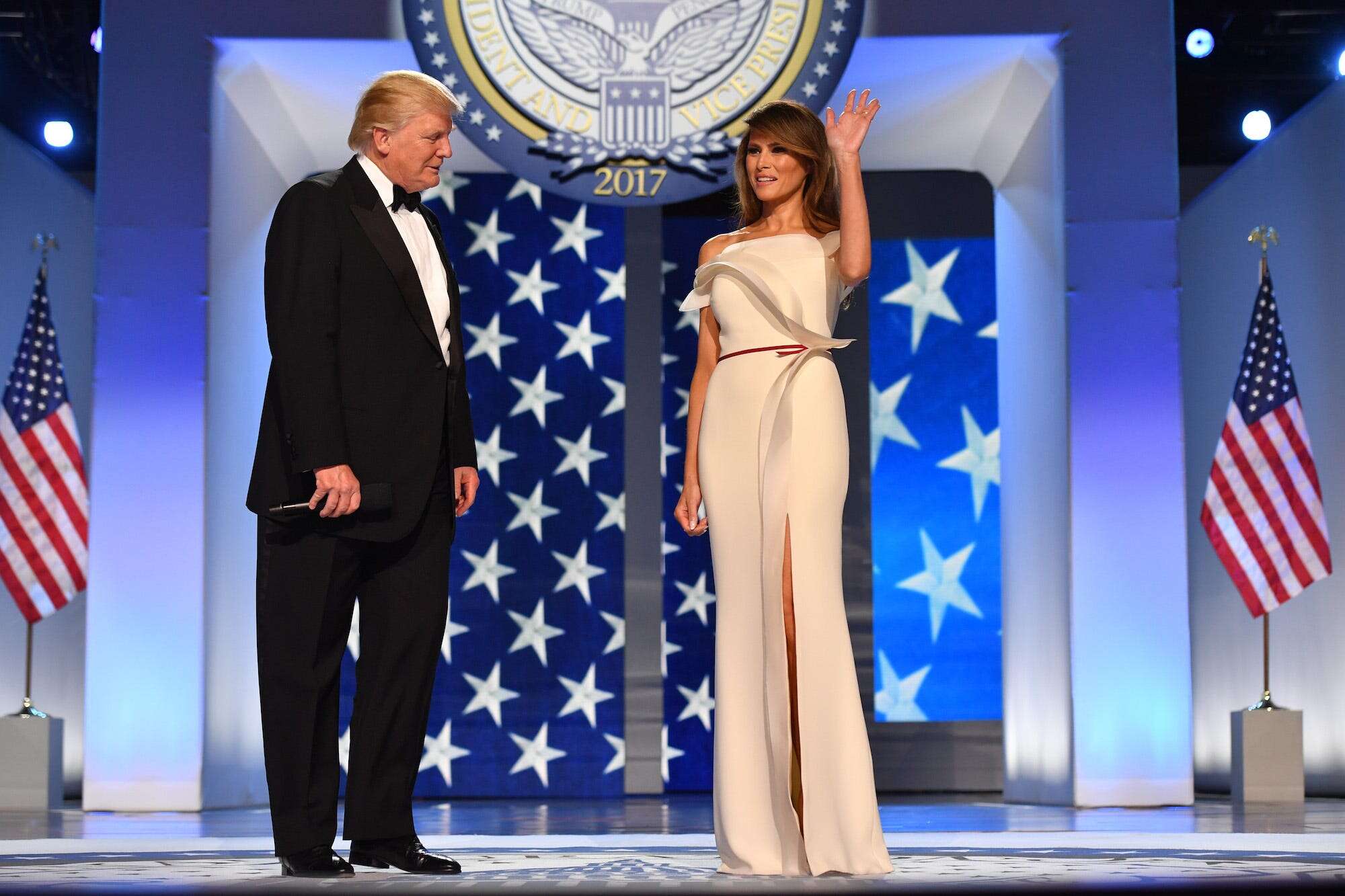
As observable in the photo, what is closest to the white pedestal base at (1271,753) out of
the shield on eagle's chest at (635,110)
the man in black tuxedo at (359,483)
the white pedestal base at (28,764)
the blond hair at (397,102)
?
the shield on eagle's chest at (635,110)

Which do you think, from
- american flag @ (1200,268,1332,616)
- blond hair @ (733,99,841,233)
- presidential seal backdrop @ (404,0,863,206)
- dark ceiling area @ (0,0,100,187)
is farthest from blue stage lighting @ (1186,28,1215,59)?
dark ceiling area @ (0,0,100,187)

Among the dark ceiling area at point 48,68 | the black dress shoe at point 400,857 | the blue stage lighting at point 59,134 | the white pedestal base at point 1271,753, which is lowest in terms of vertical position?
the white pedestal base at point 1271,753

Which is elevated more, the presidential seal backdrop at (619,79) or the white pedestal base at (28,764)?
the presidential seal backdrop at (619,79)

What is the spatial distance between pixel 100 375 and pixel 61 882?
315 cm

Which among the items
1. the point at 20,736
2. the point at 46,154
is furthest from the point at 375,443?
the point at 46,154

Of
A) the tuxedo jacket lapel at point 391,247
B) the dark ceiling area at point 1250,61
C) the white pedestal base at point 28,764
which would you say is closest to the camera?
the tuxedo jacket lapel at point 391,247

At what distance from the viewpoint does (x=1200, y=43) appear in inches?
257

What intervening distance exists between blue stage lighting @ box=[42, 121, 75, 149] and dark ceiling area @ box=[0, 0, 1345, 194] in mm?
18

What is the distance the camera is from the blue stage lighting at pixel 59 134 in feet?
21.7

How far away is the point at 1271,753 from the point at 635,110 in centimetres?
311

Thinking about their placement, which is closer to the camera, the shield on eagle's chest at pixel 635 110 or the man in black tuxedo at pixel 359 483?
the man in black tuxedo at pixel 359 483

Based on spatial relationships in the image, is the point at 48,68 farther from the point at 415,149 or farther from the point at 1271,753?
the point at 1271,753

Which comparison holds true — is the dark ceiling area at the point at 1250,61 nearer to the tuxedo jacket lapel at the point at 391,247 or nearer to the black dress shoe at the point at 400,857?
the tuxedo jacket lapel at the point at 391,247

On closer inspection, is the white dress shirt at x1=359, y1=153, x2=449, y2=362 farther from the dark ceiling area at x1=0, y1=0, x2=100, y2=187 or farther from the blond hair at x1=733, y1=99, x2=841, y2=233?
the dark ceiling area at x1=0, y1=0, x2=100, y2=187
